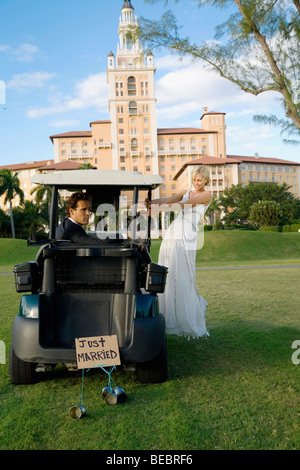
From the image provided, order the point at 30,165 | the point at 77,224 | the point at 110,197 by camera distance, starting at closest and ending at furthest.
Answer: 1. the point at 77,224
2. the point at 110,197
3. the point at 30,165

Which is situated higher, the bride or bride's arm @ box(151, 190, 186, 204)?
bride's arm @ box(151, 190, 186, 204)

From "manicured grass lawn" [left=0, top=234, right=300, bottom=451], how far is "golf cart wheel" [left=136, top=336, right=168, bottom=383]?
69 mm

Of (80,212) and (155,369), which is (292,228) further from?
(155,369)

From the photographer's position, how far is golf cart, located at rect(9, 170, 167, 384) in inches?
159

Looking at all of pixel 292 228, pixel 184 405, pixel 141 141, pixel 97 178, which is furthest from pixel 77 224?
pixel 141 141

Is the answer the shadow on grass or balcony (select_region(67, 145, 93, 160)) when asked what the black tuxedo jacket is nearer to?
the shadow on grass

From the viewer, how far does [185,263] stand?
6.34 metres

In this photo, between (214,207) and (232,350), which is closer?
(232,350)

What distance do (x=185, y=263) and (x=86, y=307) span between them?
7.75ft

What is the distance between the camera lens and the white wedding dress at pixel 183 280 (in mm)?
6230

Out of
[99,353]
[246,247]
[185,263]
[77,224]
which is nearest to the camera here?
[99,353]

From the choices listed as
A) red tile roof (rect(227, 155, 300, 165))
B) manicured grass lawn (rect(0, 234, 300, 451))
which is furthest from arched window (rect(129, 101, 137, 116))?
manicured grass lawn (rect(0, 234, 300, 451))

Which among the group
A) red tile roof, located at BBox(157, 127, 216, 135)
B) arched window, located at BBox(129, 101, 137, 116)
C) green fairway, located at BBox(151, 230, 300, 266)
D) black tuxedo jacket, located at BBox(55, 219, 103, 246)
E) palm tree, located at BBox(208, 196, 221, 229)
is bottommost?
green fairway, located at BBox(151, 230, 300, 266)
